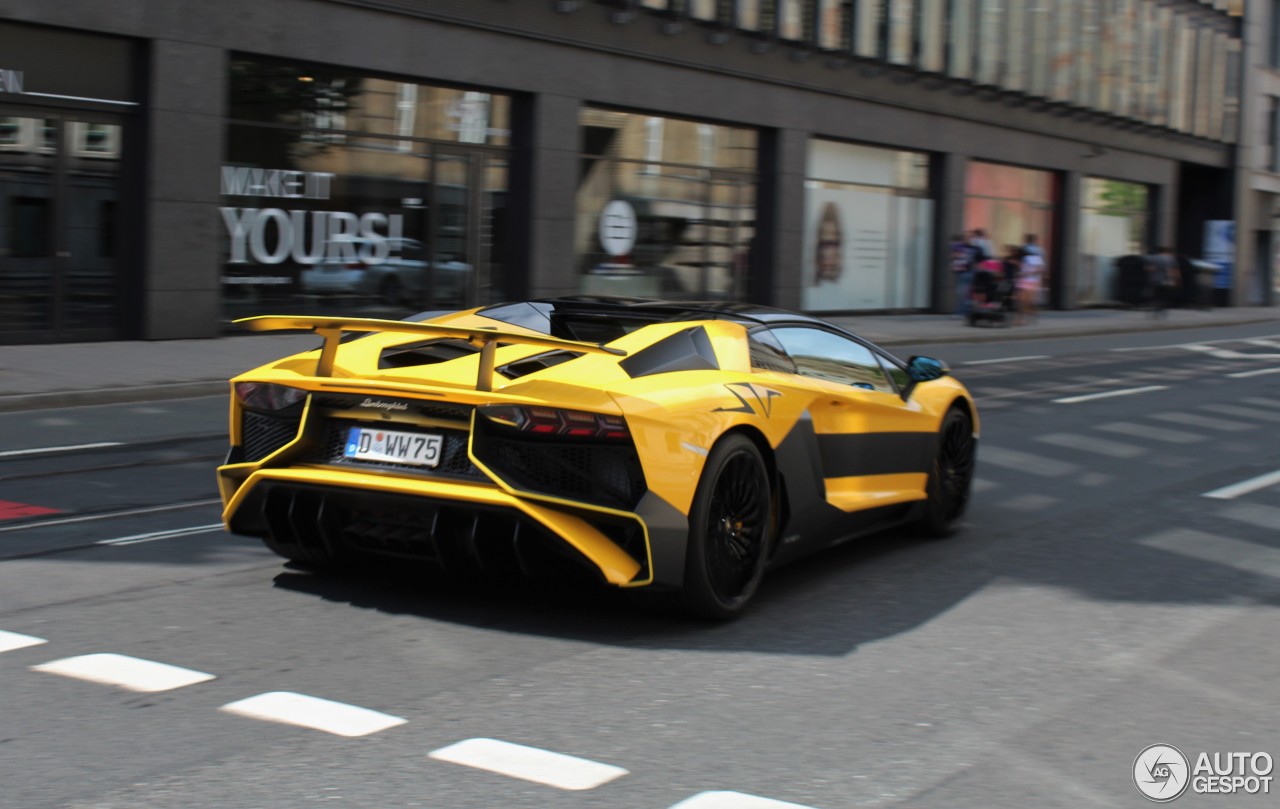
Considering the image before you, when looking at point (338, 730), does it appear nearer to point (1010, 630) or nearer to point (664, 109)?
point (1010, 630)

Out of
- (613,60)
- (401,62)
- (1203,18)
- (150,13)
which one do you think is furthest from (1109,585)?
(1203,18)

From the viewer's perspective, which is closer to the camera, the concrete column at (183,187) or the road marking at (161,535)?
the road marking at (161,535)

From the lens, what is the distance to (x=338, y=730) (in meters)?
4.34

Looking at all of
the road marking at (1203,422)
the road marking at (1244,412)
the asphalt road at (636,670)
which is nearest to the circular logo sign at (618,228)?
the road marking at (1244,412)

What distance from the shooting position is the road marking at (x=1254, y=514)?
8.89 meters

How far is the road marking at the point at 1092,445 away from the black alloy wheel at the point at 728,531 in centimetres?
648

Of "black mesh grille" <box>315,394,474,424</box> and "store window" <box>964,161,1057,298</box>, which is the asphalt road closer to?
"black mesh grille" <box>315,394,474,424</box>

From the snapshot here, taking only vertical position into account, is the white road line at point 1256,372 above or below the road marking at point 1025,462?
above

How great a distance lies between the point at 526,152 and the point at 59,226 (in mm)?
8204

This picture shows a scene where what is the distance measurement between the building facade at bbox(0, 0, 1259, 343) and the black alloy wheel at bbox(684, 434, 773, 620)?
13.1 meters

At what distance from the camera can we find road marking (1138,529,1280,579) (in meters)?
7.61

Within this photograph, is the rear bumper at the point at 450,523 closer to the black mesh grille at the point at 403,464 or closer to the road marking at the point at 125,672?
the black mesh grille at the point at 403,464

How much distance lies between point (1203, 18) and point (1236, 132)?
14.7 feet

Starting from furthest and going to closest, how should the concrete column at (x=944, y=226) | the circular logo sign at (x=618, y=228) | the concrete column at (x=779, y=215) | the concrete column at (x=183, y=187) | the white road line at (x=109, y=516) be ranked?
the concrete column at (x=944, y=226), the concrete column at (x=779, y=215), the circular logo sign at (x=618, y=228), the concrete column at (x=183, y=187), the white road line at (x=109, y=516)
